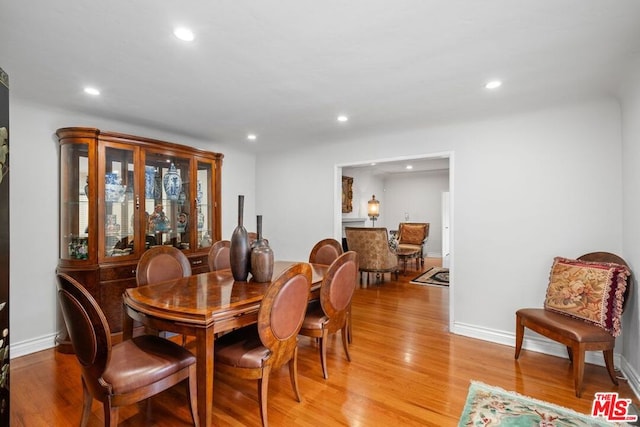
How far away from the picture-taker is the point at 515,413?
6.67 feet

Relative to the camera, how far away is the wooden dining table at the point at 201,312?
169 centimetres

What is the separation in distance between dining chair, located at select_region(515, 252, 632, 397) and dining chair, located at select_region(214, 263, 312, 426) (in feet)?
6.68

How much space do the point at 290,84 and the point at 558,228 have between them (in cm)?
286

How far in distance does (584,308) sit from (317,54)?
9.28 ft

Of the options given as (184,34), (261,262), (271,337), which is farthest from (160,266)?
(184,34)

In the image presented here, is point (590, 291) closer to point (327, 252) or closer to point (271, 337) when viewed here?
point (327, 252)

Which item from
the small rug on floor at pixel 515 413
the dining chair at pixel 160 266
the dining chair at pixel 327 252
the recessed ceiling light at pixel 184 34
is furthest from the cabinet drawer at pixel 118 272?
the small rug on floor at pixel 515 413

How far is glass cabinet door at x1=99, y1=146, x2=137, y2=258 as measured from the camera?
10.2ft

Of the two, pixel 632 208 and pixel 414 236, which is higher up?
pixel 632 208

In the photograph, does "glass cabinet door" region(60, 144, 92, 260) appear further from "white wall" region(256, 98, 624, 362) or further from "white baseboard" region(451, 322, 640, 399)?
"white baseboard" region(451, 322, 640, 399)

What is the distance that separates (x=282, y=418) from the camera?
198 cm

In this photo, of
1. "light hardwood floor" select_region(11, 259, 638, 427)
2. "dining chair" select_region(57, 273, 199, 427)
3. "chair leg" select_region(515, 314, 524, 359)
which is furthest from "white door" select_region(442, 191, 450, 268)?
"dining chair" select_region(57, 273, 199, 427)

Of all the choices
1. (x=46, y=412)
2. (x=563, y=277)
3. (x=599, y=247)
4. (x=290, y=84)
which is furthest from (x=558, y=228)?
(x=46, y=412)

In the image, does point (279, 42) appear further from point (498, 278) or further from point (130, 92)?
point (498, 278)
